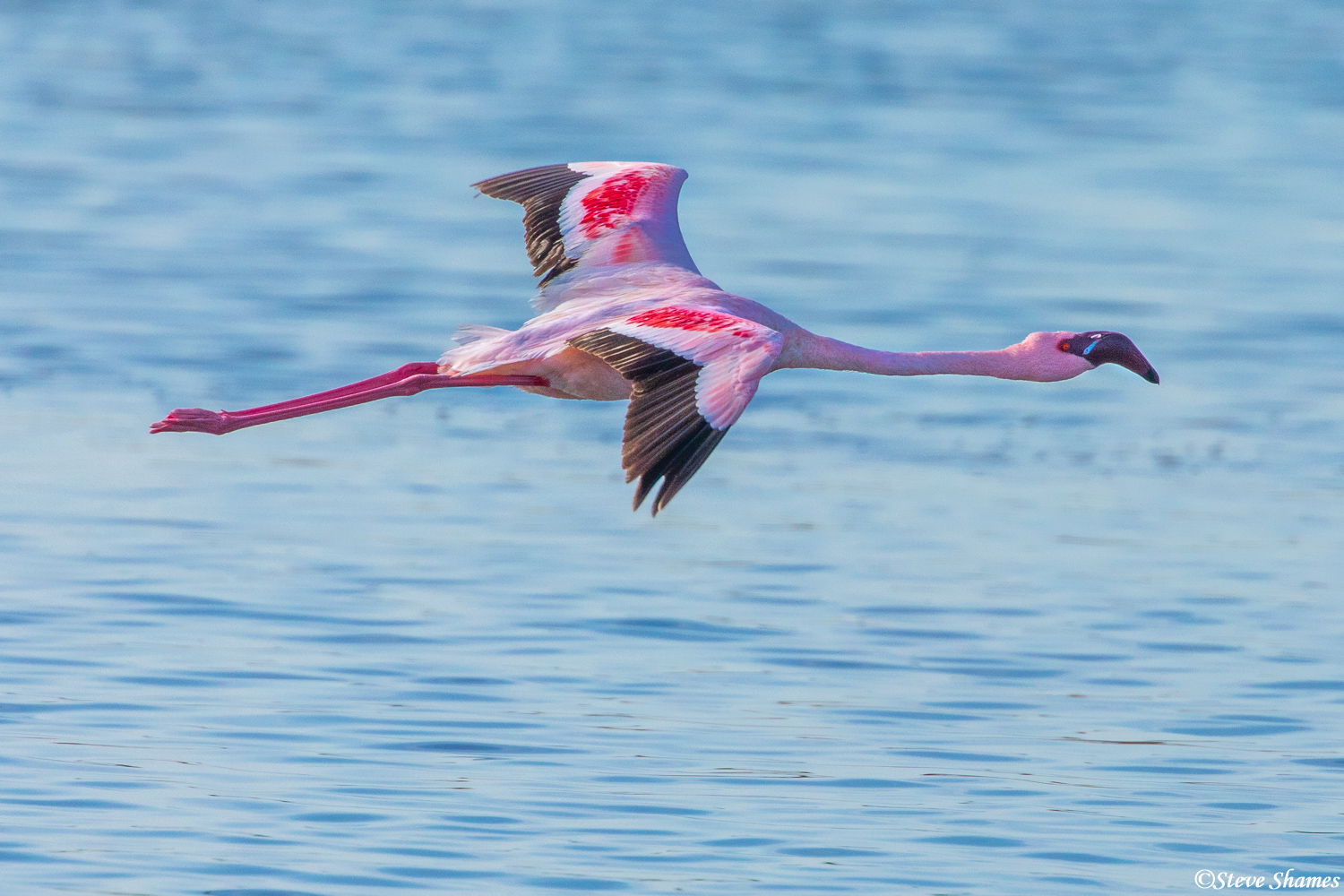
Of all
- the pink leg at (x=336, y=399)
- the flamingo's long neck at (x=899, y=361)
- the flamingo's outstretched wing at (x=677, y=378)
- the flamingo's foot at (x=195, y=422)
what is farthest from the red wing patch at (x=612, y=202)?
the flamingo's foot at (x=195, y=422)

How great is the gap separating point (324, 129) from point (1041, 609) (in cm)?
1731

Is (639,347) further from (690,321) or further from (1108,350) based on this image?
(1108,350)

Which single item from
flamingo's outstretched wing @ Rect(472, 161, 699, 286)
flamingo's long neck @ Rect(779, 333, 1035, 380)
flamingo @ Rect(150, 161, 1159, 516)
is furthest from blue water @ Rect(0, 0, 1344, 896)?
flamingo's outstretched wing @ Rect(472, 161, 699, 286)

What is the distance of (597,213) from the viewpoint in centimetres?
1208

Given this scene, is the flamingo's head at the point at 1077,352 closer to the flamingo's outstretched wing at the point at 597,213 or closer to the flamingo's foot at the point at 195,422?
the flamingo's outstretched wing at the point at 597,213

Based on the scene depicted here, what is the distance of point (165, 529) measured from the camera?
528 inches

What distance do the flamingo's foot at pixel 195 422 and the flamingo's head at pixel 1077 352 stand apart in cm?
387

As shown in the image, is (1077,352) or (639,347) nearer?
(639,347)

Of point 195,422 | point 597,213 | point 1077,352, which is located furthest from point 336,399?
point 1077,352

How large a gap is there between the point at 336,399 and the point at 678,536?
3.02 meters

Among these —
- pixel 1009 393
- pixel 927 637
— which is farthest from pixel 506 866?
pixel 1009 393

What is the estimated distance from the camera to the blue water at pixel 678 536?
9.52m

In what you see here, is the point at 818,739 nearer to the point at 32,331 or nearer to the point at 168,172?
the point at 32,331

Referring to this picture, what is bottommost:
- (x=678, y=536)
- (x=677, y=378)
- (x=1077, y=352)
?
(x=678, y=536)
